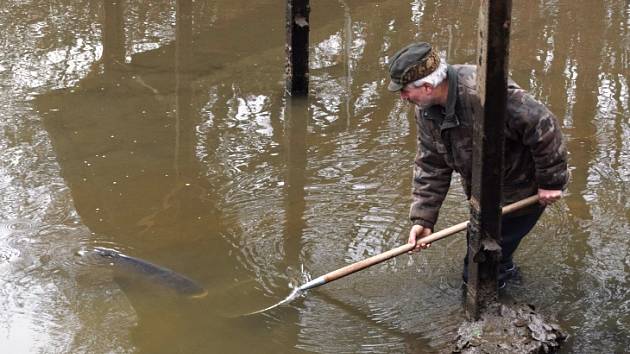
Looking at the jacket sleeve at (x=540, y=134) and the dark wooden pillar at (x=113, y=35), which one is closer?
the jacket sleeve at (x=540, y=134)

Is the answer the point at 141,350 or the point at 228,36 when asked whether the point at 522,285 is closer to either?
the point at 141,350

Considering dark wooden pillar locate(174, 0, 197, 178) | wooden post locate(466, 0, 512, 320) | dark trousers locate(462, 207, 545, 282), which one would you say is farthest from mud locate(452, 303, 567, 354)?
dark wooden pillar locate(174, 0, 197, 178)

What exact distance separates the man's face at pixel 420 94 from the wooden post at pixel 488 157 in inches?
11.3

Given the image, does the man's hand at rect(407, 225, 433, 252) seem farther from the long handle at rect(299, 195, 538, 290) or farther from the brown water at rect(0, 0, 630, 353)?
the brown water at rect(0, 0, 630, 353)

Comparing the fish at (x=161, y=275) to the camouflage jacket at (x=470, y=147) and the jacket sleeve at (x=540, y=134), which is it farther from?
the jacket sleeve at (x=540, y=134)

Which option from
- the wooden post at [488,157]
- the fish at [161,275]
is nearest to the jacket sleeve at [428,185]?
the wooden post at [488,157]

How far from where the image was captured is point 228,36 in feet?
34.8

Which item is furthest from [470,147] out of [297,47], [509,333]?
[297,47]

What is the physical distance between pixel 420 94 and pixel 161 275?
2.16 meters

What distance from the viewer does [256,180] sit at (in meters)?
7.17

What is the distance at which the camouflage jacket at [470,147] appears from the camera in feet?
15.0

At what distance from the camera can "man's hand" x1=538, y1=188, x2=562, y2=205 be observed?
471 cm

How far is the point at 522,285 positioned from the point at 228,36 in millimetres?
6084

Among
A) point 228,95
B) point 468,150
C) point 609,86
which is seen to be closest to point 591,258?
point 468,150
